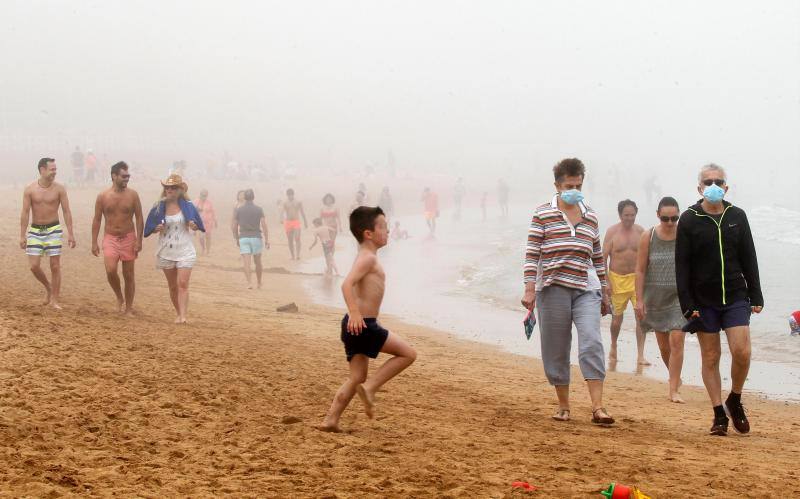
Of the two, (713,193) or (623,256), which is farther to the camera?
(623,256)

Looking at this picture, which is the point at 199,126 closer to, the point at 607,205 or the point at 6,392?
the point at 607,205

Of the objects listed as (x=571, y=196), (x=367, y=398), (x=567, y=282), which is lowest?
(x=367, y=398)

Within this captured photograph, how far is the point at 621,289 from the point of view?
10617 mm

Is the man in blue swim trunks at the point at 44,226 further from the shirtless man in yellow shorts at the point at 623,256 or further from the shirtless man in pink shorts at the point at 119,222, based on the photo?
the shirtless man in yellow shorts at the point at 623,256

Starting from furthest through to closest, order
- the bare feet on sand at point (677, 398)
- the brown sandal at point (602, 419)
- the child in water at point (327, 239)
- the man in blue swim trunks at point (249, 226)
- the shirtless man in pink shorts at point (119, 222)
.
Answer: the child in water at point (327, 239)
the man in blue swim trunks at point (249, 226)
the shirtless man in pink shorts at point (119, 222)
the bare feet on sand at point (677, 398)
the brown sandal at point (602, 419)

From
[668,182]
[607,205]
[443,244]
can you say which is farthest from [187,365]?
[668,182]

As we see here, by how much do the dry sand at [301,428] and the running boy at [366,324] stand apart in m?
0.32

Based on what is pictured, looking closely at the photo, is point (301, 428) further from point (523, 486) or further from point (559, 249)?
point (559, 249)

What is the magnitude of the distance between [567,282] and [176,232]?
5.61 m

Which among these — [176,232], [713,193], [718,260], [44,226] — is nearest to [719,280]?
[718,260]

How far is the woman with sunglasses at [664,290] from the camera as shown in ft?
28.2

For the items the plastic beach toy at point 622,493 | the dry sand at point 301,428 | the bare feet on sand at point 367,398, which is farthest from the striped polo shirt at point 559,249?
the plastic beach toy at point 622,493

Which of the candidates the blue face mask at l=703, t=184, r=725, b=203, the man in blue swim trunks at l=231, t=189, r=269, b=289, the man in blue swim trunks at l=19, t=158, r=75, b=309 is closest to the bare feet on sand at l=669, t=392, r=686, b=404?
the blue face mask at l=703, t=184, r=725, b=203

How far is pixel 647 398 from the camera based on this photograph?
28.8ft
